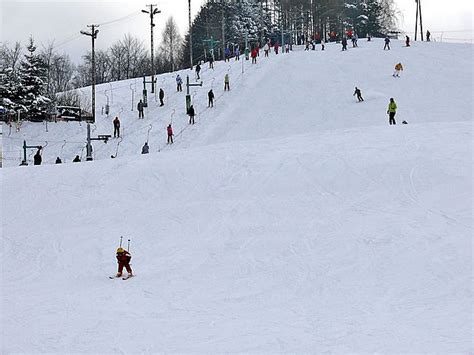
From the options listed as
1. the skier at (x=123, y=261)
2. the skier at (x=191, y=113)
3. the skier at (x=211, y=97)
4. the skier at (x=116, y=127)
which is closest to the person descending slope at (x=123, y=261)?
the skier at (x=123, y=261)

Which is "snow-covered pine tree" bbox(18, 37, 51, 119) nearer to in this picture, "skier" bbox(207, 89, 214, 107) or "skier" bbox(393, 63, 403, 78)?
"skier" bbox(207, 89, 214, 107)

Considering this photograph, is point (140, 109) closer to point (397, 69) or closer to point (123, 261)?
point (397, 69)

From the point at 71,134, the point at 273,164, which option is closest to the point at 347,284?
the point at 273,164

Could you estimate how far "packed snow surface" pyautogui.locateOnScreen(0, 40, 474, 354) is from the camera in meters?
10.9

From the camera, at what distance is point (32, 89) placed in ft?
134

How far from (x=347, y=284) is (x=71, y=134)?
2648 centimetres

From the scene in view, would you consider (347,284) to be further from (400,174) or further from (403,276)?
(400,174)

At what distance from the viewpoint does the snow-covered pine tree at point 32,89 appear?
3966 centimetres

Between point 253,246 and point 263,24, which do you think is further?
point 263,24

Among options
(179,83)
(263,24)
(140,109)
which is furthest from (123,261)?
(263,24)

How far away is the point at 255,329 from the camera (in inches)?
434

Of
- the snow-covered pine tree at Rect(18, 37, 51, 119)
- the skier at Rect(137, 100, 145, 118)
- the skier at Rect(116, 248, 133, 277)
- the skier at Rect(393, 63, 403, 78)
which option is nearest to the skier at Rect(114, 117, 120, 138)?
the skier at Rect(137, 100, 145, 118)

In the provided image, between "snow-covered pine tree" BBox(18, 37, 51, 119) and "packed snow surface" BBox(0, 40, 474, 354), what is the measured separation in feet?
39.9

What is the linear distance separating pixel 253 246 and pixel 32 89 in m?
29.1
